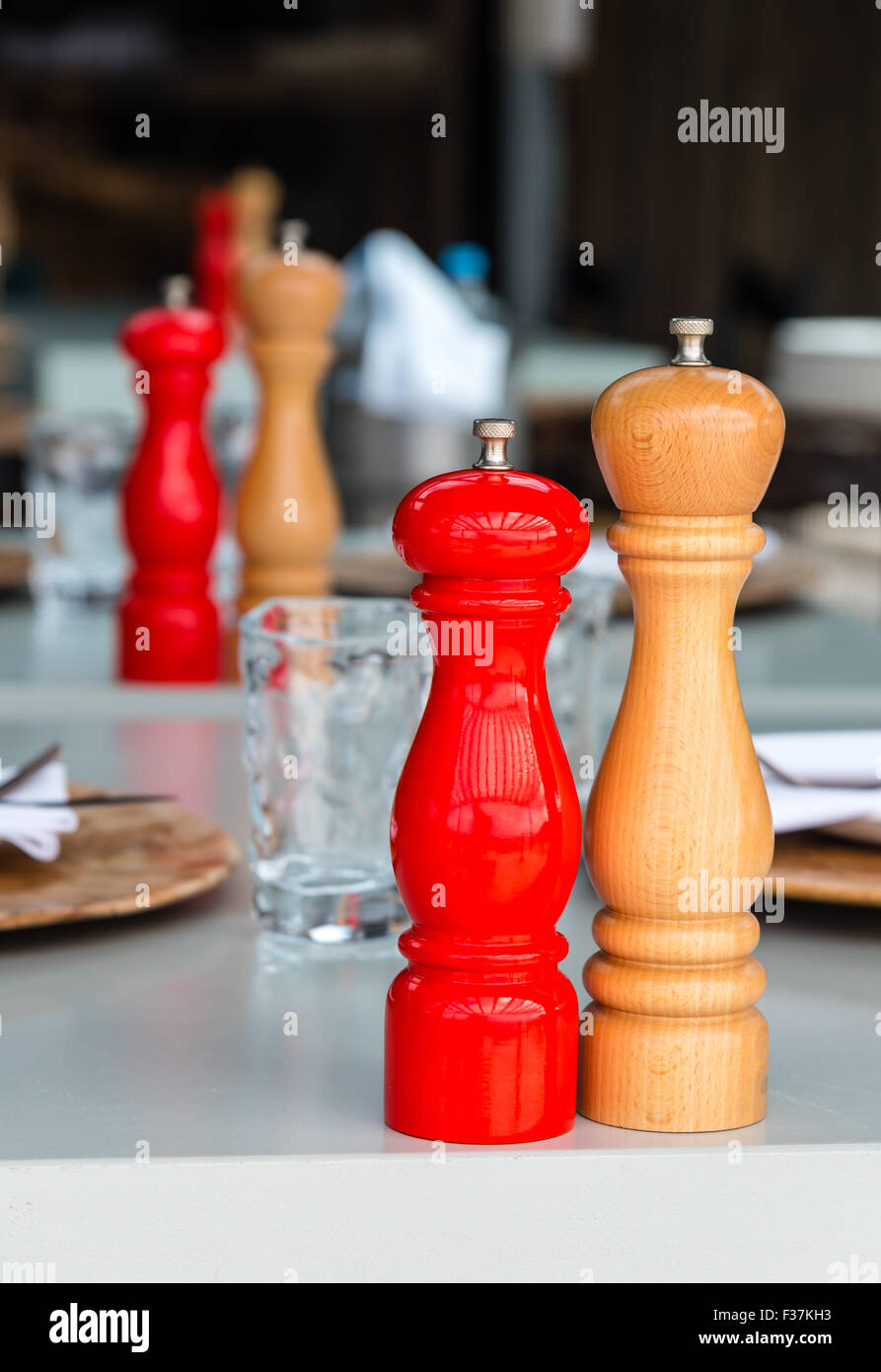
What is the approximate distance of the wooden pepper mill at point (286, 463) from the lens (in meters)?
1.22

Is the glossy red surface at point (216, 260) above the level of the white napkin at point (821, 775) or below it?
above

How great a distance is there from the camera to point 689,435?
51 centimetres

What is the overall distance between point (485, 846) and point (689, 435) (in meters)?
0.12

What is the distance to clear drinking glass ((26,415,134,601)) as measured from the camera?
4.89ft

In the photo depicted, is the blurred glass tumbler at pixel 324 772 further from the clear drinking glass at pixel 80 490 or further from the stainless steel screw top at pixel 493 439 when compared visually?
the clear drinking glass at pixel 80 490

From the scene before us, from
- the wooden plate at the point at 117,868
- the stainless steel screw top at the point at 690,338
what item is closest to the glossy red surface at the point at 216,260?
the wooden plate at the point at 117,868

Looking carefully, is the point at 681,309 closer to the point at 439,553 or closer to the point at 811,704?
the point at 811,704

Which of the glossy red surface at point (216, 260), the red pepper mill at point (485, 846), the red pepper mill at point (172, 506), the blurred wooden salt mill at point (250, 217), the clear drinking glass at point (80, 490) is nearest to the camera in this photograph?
the red pepper mill at point (485, 846)

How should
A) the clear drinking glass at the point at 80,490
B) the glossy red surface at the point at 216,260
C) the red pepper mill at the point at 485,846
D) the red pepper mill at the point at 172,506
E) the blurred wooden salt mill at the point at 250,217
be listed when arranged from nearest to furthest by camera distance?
the red pepper mill at the point at 485,846 < the red pepper mill at the point at 172,506 < the clear drinking glass at the point at 80,490 < the glossy red surface at the point at 216,260 < the blurred wooden salt mill at the point at 250,217

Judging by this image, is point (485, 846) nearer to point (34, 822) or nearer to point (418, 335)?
point (34, 822)

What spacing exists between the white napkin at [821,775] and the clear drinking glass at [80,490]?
77cm

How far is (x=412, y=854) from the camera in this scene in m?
0.52
